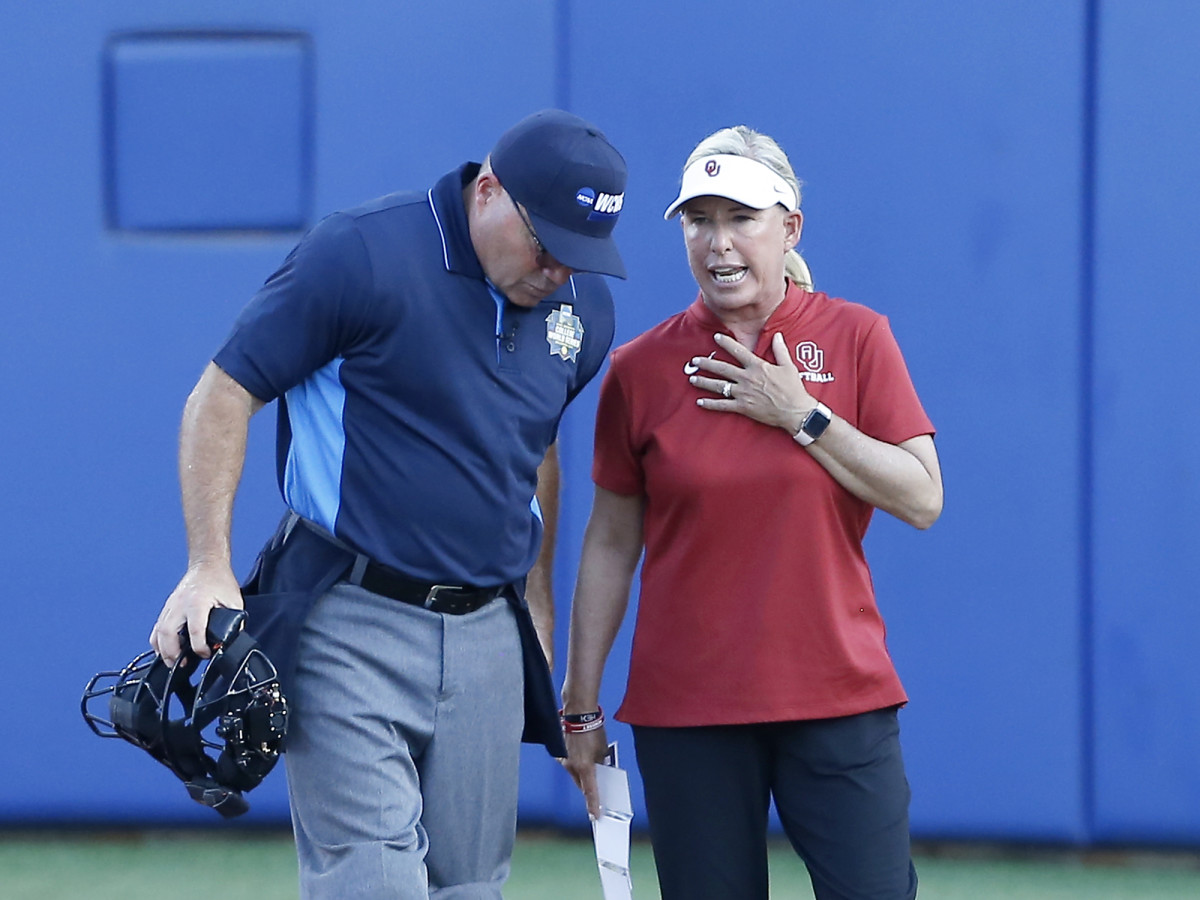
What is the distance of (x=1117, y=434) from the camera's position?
12.1 ft

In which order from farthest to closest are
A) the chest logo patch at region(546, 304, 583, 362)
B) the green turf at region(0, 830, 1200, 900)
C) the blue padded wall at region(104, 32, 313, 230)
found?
the blue padded wall at region(104, 32, 313, 230) < the green turf at region(0, 830, 1200, 900) < the chest logo patch at region(546, 304, 583, 362)

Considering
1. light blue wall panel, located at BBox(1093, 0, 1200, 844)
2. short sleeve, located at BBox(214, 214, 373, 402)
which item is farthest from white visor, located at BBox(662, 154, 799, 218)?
light blue wall panel, located at BBox(1093, 0, 1200, 844)

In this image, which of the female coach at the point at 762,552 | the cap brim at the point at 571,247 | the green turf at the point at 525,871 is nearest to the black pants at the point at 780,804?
the female coach at the point at 762,552

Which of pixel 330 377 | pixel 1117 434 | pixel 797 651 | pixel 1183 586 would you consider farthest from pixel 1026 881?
pixel 330 377

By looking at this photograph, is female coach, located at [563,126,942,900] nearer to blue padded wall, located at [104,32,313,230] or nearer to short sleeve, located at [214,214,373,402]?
short sleeve, located at [214,214,373,402]

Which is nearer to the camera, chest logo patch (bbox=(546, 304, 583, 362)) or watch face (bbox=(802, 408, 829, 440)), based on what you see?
watch face (bbox=(802, 408, 829, 440))

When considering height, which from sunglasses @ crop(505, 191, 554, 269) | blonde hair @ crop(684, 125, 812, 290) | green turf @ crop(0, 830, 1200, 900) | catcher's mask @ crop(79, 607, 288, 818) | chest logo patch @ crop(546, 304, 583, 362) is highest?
blonde hair @ crop(684, 125, 812, 290)

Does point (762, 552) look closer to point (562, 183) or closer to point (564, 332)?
point (564, 332)

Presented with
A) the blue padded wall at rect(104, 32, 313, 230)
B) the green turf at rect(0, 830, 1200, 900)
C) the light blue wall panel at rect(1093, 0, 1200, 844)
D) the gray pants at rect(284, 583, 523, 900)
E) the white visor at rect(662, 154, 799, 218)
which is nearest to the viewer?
the gray pants at rect(284, 583, 523, 900)

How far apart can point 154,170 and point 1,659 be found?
1.35 meters

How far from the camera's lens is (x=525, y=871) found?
371cm

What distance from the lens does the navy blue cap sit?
2.20m

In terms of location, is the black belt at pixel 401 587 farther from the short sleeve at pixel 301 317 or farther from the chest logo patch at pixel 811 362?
Answer: the chest logo patch at pixel 811 362

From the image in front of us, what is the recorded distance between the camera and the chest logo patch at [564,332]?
2414 mm
